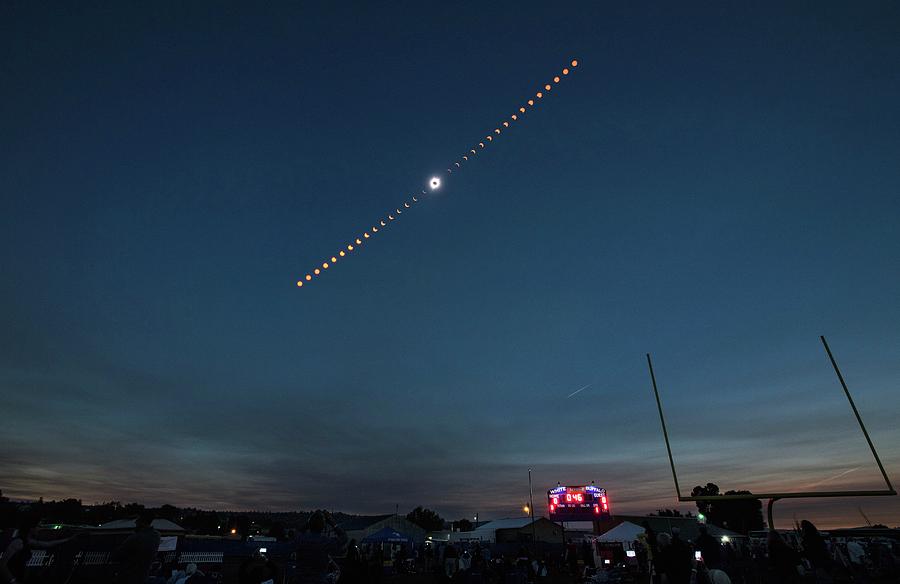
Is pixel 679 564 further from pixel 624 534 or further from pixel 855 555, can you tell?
pixel 624 534

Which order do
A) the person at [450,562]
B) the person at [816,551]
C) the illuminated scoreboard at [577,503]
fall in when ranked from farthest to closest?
1. the illuminated scoreboard at [577,503]
2. the person at [450,562]
3. the person at [816,551]

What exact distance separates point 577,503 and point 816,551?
116 ft

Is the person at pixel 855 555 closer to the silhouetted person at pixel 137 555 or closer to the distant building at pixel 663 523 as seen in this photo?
the silhouetted person at pixel 137 555

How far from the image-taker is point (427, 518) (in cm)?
11081

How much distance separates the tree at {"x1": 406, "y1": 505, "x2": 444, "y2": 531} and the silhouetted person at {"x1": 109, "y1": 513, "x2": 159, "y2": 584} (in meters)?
113

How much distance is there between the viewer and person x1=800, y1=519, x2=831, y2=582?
6.80m

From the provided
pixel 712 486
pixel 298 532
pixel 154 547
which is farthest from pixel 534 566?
pixel 712 486

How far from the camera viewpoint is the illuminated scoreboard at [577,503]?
126 feet

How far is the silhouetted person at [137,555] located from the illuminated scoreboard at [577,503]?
3836cm

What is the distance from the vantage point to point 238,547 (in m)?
25.1

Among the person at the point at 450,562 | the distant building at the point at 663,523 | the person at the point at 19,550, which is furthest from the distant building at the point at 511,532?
the person at the point at 19,550

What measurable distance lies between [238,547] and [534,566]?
16648mm

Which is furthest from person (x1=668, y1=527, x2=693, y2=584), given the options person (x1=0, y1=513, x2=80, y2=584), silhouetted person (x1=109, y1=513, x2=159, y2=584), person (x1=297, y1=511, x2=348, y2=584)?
person (x1=0, y1=513, x2=80, y2=584)

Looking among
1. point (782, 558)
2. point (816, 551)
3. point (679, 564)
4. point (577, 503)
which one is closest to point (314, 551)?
point (679, 564)
